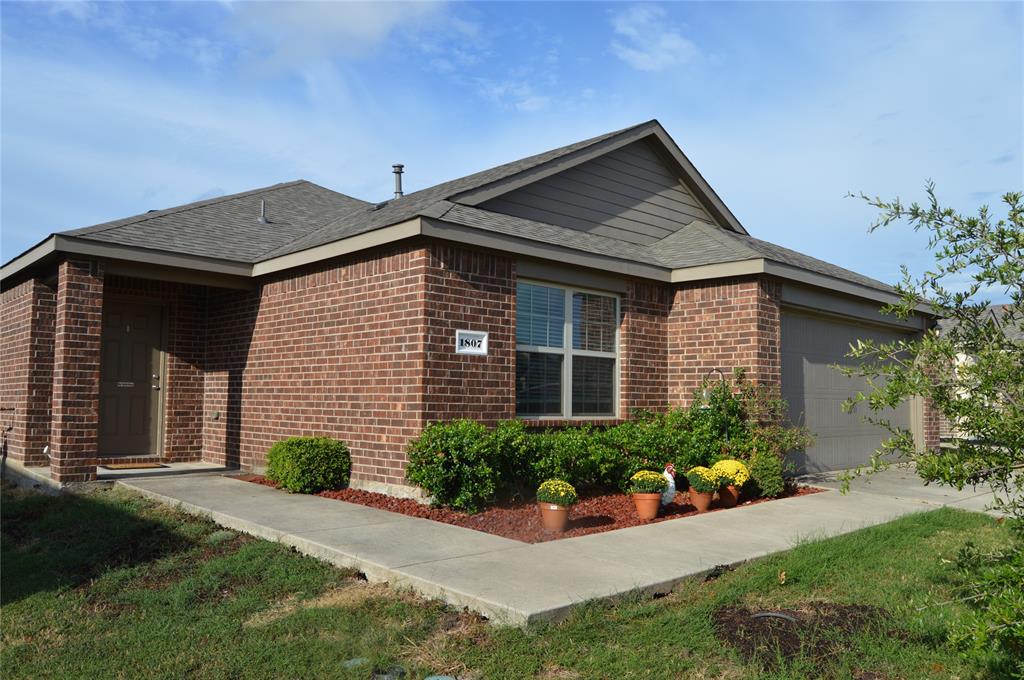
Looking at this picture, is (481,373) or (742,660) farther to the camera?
(481,373)

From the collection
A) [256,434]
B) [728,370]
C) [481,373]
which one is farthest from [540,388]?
[256,434]

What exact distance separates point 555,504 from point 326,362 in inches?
161

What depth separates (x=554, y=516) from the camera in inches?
299

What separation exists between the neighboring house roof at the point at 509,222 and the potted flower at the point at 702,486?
122 inches

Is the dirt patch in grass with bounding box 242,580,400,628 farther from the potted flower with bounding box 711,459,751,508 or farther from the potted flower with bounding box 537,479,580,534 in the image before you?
the potted flower with bounding box 711,459,751,508

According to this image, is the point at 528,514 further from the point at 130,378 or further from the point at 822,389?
the point at 130,378

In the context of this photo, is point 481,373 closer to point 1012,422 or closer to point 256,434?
point 256,434

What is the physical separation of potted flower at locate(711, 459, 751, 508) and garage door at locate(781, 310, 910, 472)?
7.40ft

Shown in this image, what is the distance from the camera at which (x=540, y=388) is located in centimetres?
1020

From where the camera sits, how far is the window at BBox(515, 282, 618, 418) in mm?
10039

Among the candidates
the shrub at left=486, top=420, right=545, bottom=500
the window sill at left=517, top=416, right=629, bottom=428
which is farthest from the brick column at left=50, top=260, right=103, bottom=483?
the window sill at left=517, top=416, right=629, bottom=428

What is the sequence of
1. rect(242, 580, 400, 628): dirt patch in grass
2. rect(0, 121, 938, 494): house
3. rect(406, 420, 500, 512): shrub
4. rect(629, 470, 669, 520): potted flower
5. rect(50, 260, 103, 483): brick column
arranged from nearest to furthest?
rect(242, 580, 400, 628): dirt patch in grass < rect(406, 420, 500, 512): shrub < rect(629, 470, 669, 520): potted flower < rect(0, 121, 938, 494): house < rect(50, 260, 103, 483): brick column

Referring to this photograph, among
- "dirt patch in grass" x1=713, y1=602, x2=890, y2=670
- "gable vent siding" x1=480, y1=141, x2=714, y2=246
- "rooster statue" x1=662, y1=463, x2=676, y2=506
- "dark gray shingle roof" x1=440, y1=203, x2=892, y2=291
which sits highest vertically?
"gable vent siding" x1=480, y1=141, x2=714, y2=246

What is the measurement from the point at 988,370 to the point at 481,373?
633 cm
